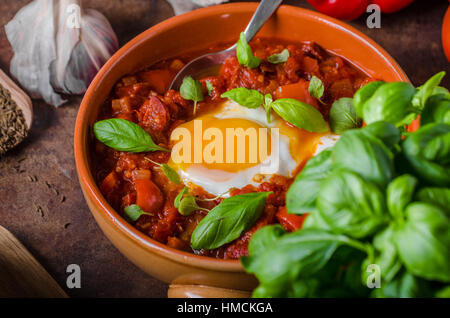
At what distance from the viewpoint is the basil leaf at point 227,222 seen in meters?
2.01

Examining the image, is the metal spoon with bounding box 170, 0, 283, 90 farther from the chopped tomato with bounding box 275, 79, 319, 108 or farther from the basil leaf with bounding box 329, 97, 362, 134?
the basil leaf with bounding box 329, 97, 362, 134

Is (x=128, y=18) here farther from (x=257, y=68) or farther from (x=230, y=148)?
(x=230, y=148)

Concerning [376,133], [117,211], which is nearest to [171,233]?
[117,211]

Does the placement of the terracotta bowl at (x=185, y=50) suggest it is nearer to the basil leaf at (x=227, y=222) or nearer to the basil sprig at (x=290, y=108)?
the basil leaf at (x=227, y=222)

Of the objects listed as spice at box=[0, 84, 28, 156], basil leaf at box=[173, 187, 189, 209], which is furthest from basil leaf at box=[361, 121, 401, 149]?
spice at box=[0, 84, 28, 156]

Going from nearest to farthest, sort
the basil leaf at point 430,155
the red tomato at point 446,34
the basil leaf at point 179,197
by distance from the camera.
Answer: the basil leaf at point 430,155, the basil leaf at point 179,197, the red tomato at point 446,34

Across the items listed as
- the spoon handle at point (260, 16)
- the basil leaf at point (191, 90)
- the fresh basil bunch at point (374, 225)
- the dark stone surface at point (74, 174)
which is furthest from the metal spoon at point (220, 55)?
the fresh basil bunch at point (374, 225)

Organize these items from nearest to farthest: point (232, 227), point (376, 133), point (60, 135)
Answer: point (376, 133), point (232, 227), point (60, 135)

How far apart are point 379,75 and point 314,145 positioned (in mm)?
562

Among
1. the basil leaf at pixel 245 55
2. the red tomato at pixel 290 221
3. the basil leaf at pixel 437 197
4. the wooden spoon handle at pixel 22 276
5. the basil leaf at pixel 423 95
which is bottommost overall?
the wooden spoon handle at pixel 22 276

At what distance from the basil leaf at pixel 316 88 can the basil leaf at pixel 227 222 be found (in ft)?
2.16

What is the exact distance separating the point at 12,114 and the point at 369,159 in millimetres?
2216

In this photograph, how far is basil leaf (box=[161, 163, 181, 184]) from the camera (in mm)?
2217
